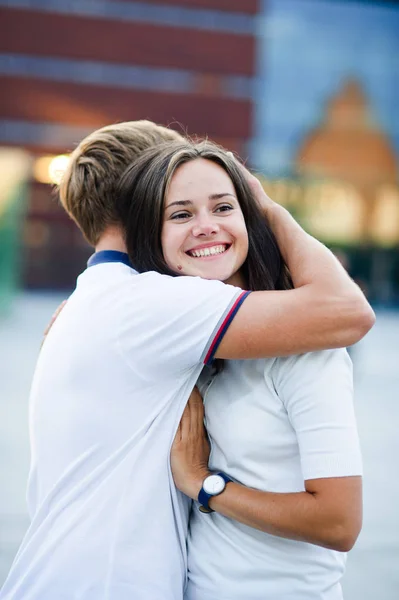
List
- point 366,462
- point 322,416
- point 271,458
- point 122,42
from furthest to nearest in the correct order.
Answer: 1. point 122,42
2. point 366,462
3. point 271,458
4. point 322,416

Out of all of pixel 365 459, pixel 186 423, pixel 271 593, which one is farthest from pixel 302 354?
pixel 365 459

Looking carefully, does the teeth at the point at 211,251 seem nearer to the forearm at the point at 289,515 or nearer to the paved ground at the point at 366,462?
the forearm at the point at 289,515

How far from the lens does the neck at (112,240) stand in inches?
80.7

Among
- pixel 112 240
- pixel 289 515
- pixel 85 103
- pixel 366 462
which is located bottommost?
pixel 366 462

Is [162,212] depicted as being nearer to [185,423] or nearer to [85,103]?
[185,423]

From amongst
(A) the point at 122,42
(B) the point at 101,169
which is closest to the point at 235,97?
(A) the point at 122,42

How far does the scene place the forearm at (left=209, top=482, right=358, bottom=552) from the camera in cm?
157

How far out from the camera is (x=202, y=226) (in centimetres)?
186

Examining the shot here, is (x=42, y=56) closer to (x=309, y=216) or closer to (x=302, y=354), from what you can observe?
(x=309, y=216)

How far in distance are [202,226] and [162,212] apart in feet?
0.38

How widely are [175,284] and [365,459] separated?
4.88 metres

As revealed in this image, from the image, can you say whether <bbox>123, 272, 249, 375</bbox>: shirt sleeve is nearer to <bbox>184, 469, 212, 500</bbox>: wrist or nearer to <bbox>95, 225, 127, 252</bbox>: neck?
<bbox>184, 469, 212, 500</bbox>: wrist

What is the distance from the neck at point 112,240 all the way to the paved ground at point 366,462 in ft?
7.21

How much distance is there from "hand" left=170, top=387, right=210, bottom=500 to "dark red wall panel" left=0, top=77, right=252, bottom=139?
93.5ft
